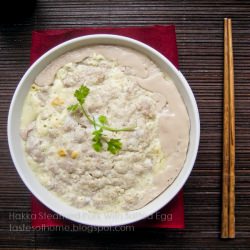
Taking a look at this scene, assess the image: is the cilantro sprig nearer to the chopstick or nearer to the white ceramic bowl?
the white ceramic bowl

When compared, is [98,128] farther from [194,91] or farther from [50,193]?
[194,91]

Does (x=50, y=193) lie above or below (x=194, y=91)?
below

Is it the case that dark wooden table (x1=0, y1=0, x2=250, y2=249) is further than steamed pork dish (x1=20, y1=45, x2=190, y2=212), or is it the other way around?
dark wooden table (x1=0, y1=0, x2=250, y2=249)

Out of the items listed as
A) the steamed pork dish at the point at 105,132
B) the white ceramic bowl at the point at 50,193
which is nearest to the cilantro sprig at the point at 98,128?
→ the steamed pork dish at the point at 105,132

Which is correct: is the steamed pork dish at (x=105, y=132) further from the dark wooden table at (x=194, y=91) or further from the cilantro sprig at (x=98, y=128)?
the dark wooden table at (x=194, y=91)

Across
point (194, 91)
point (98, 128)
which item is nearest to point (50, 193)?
point (98, 128)

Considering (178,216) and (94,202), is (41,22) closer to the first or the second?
(94,202)

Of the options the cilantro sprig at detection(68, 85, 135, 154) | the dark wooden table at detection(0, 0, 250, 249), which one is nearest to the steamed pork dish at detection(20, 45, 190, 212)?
the cilantro sprig at detection(68, 85, 135, 154)
